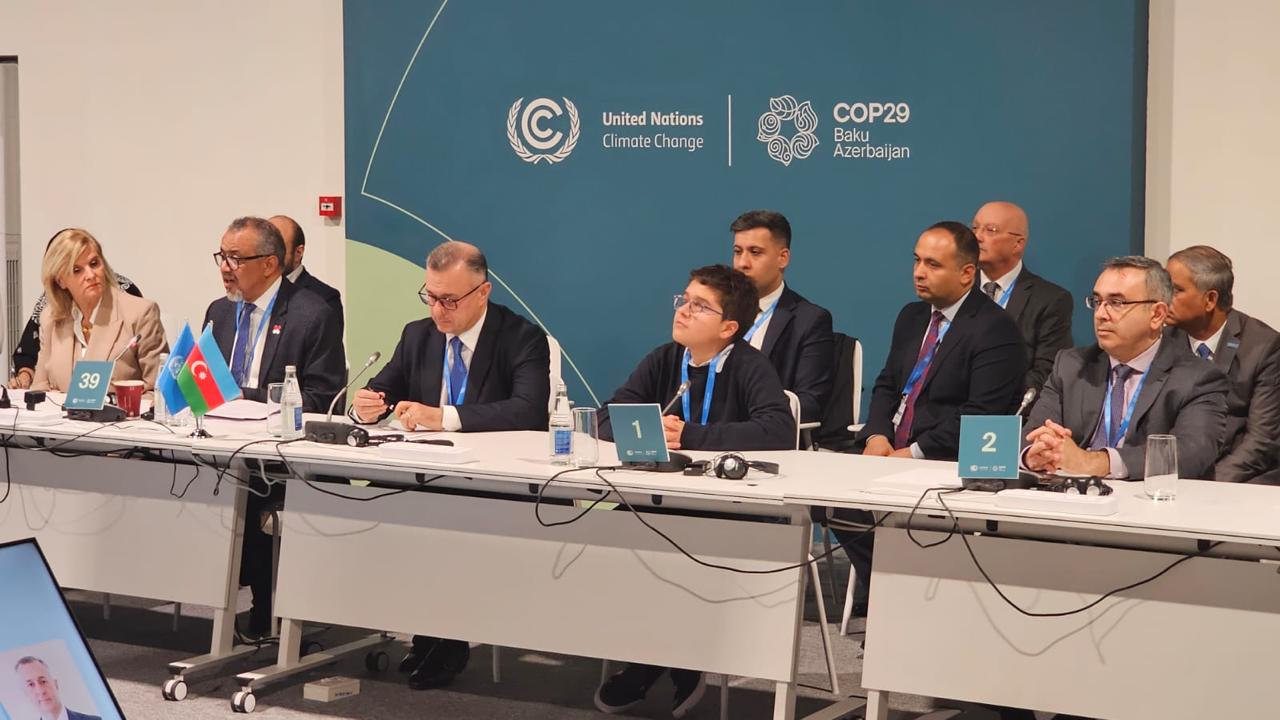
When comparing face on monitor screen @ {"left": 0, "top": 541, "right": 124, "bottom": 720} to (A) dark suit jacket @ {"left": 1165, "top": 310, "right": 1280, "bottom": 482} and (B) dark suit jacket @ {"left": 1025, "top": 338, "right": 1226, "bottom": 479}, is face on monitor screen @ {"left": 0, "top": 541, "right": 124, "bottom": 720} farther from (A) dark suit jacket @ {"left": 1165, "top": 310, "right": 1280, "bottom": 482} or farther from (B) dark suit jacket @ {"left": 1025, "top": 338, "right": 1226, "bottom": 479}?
(A) dark suit jacket @ {"left": 1165, "top": 310, "right": 1280, "bottom": 482}

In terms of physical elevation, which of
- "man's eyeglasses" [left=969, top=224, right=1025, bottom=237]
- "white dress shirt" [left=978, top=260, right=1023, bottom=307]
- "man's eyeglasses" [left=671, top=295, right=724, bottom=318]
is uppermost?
"man's eyeglasses" [left=969, top=224, right=1025, bottom=237]

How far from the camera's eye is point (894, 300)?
5902 millimetres

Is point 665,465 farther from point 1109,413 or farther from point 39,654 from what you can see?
point 39,654

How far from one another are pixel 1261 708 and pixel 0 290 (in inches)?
272

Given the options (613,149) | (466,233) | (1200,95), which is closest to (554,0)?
(613,149)

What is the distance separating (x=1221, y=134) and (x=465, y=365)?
300cm

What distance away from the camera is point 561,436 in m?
3.66

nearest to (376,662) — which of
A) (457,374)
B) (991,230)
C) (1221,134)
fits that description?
(457,374)

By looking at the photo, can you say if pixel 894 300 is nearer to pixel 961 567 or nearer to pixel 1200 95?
pixel 1200 95

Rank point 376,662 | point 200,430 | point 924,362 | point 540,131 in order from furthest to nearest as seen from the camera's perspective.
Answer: point 540,131
point 924,362
point 376,662
point 200,430

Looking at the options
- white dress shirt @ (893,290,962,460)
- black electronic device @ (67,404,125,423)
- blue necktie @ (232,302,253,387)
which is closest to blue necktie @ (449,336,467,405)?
blue necktie @ (232,302,253,387)

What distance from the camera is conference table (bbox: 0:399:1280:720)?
9.96 ft

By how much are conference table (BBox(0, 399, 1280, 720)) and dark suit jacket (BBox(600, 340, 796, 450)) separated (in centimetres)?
9

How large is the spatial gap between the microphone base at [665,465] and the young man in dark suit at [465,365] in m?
0.87
